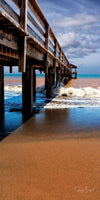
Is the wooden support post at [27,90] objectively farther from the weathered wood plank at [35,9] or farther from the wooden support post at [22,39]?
the wooden support post at [22,39]

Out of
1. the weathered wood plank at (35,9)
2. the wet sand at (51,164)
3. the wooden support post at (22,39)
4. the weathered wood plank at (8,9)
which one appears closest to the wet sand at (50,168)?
the wet sand at (51,164)

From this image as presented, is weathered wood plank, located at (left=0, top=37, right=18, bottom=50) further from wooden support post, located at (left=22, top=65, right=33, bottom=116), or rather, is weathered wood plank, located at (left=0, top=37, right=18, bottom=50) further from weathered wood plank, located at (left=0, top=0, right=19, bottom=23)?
wooden support post, located at (left=22, top=65, right=33, bottom=116)

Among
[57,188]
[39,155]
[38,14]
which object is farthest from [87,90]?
[57,188]

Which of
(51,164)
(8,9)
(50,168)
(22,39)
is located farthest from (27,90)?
(50,168)

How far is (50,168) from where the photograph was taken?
3186 millimetres

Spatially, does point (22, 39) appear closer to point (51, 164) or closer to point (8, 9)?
point (8, 9)

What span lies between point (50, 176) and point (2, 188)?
68cm

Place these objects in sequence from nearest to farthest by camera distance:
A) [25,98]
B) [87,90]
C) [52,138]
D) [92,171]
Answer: [92,171] < [52,138] < [25,98] < [87,90]

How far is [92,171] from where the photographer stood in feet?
10.1

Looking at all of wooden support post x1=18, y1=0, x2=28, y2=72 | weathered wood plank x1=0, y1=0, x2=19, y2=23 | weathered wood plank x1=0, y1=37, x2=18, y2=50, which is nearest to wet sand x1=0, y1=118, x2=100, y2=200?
wooden support post x1=18, y1=0, x2=28, y2=72

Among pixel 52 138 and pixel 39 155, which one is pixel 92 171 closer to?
pixel 39 155

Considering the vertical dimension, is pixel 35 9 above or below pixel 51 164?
above

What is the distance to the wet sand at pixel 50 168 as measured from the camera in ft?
8.37

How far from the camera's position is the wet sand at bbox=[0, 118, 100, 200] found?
8.37ft
